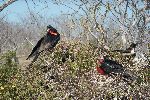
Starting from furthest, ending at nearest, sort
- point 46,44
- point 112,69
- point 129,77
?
point 46,44 < point 112,69 < point 129,77

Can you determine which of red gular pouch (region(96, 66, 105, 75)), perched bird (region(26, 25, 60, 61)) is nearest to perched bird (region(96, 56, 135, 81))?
red gular pouch (region(96, 66, 105, 75))

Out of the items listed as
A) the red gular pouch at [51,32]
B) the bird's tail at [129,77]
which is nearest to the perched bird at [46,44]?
the red gular pouch at [51,32]

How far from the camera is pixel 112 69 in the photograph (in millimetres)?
5684

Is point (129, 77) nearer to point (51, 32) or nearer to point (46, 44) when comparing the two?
point (46, 44)

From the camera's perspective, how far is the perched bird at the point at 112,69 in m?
5.36

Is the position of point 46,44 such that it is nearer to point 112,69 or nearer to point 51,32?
point 51,32

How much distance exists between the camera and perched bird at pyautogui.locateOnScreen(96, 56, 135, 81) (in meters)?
5.36

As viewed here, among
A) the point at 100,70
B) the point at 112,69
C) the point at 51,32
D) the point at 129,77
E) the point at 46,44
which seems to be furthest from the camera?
the point at 51,32

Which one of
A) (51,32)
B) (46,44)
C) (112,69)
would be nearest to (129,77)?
(112,69)

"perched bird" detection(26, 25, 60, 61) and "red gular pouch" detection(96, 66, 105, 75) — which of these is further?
"perched bird" detection(26, 25, 60, 61)

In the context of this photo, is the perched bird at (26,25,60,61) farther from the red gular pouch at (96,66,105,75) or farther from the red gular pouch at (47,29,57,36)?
the red gular pouch at (96,66,105,75)

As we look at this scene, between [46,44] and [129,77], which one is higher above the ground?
[129,77]

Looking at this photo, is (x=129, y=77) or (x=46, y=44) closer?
(x=129, y=77)

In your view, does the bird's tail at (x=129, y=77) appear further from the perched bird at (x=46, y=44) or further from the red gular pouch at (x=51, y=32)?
the red gular pouch at (x=51, y=32)
